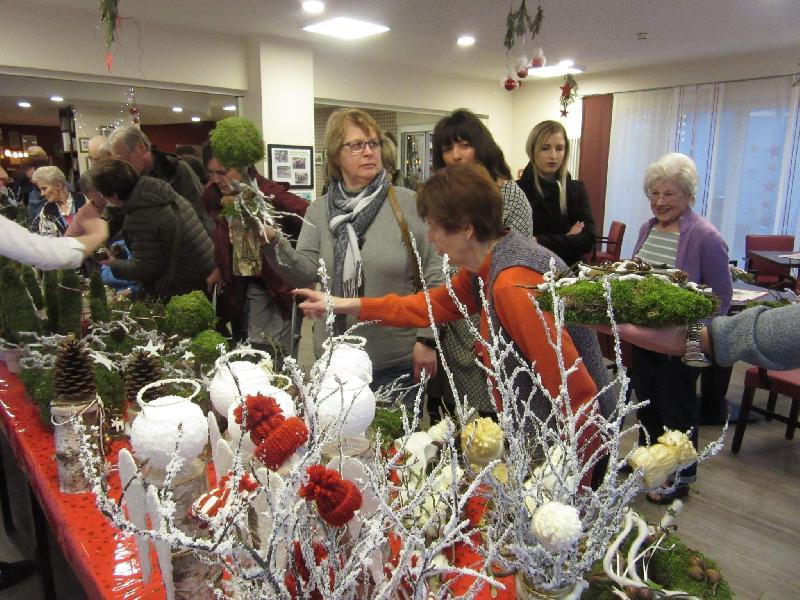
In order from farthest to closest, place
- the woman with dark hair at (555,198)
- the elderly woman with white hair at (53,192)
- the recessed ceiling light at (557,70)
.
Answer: the recessed ceiling light at (557,70)
the elderly woman with white hair at (53,192)
the woman with dark hair at (555,198)

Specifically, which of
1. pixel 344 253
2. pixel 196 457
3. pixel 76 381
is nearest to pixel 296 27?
pixel 344 253

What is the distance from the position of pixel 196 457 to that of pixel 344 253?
1064 millimetres

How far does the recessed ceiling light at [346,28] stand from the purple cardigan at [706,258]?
3453 mm

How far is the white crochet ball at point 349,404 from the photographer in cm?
96

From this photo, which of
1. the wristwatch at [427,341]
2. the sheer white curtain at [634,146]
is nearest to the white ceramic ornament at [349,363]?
the wristwatch at [427,341]

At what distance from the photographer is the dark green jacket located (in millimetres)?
2451

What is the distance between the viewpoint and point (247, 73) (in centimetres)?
567

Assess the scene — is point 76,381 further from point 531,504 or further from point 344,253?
point 531,504

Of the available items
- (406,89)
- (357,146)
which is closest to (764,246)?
(406,89)

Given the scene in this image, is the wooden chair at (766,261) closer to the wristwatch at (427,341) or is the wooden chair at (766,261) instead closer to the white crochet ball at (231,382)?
the wristwatch at (427,341)

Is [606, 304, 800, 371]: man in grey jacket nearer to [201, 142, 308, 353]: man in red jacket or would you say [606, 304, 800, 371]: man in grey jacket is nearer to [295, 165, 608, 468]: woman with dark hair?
[295, 165, 608, 468]: woman with dark hair

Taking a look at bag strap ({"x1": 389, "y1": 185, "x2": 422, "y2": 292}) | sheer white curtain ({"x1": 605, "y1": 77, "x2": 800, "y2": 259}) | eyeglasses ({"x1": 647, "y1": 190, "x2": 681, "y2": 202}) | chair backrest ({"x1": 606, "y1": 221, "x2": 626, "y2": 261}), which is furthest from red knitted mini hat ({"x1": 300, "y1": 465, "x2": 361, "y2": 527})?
sheer white curtain ({"x1": 605, "y1": 77, "x2": 800, "y2": 259})

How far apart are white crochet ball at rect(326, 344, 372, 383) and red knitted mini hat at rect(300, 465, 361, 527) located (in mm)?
395

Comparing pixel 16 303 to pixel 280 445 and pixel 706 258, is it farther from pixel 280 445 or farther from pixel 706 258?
pixel 706 258
